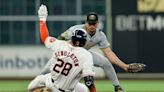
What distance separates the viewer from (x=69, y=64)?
34.5 ft

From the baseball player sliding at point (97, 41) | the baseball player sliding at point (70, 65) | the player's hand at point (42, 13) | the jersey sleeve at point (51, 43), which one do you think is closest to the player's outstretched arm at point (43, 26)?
the player's hand at point (42, 13)

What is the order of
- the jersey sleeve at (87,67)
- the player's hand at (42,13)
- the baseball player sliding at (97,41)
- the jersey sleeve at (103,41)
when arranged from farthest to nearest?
1. the jersey sleeve at (103,41)
2. the baseball player sliding at (97,41)
3. the player's hand at (42,13)
4. the jersey sleeve at (87,67)

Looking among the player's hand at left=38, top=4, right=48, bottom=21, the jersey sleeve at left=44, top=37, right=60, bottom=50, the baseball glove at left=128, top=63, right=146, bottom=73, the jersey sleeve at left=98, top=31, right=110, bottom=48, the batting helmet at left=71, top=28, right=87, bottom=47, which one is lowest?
the baseball glove at left=128, top=63, right=146, bottom=73

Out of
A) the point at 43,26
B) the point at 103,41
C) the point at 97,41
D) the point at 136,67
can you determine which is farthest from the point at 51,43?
the point at 103,41

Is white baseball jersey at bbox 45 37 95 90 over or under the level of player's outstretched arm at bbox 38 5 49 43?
under

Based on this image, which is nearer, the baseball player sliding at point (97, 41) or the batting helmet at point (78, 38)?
the batting helmet at point (78, 38)

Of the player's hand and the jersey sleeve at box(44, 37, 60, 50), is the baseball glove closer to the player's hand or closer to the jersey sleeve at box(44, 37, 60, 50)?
the player's hand

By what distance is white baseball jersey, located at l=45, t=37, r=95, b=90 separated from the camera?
10.5 metres

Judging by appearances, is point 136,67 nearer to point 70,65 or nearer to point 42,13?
point 42,13

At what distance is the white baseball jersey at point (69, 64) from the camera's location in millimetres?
10469

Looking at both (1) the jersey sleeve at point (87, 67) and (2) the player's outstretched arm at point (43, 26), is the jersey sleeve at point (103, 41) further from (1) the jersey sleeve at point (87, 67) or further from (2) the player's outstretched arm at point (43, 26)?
(1) the jersey sleeve at point (87, 67)

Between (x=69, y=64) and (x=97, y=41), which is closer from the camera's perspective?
(x=69, y=64)

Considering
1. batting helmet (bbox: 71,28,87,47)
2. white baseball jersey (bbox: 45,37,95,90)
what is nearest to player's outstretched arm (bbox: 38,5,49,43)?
white baseball jersey (bbox: 45,37,95,90)

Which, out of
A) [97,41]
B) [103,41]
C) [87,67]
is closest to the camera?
[87,67]
